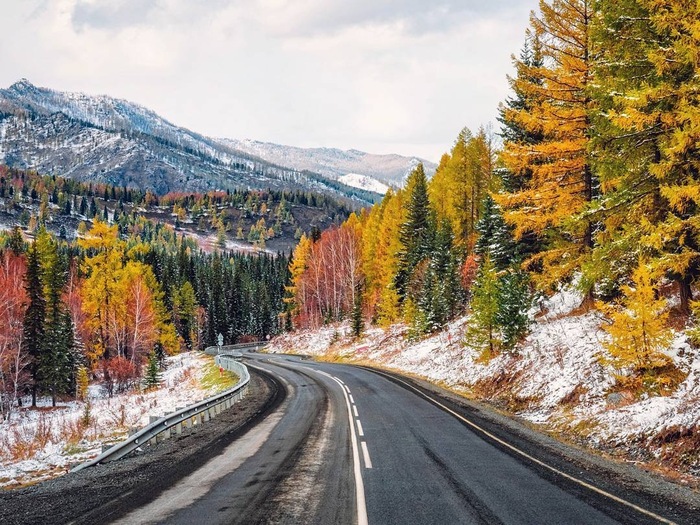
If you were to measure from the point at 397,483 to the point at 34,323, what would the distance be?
41.6 metres

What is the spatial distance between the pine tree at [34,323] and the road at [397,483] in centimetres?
3455

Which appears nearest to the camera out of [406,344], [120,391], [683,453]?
[683,453]

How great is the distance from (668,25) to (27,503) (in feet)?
54.4

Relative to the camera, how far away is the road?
636cm

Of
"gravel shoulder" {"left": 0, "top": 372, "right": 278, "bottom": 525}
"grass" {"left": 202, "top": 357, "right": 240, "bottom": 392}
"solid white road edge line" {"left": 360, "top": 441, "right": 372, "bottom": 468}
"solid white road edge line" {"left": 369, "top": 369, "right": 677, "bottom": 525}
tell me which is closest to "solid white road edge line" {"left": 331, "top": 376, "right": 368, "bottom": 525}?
"solid white road edge line" {"left": 360, "top": 441, "right": 372, "bottom": 468}

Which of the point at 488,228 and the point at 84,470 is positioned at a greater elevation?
the point at 488,228

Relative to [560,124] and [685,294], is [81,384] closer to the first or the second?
[560,124]

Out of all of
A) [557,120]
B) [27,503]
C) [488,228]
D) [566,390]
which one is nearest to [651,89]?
[557,120]

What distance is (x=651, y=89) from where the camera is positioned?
10742 mm

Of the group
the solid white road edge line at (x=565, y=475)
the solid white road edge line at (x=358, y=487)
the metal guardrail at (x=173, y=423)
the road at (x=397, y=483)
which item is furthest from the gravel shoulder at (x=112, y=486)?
the solid white road edge line at (x=565, y=475)

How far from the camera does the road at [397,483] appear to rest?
6.36 meters

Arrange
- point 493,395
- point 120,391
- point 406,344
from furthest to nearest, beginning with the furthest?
1. point 120,391
2. point 406,344
3. point 493,395

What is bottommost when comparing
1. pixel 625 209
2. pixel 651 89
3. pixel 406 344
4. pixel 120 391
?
pixel 120 391

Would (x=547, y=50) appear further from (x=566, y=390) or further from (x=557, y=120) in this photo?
(x=566, y=390)
